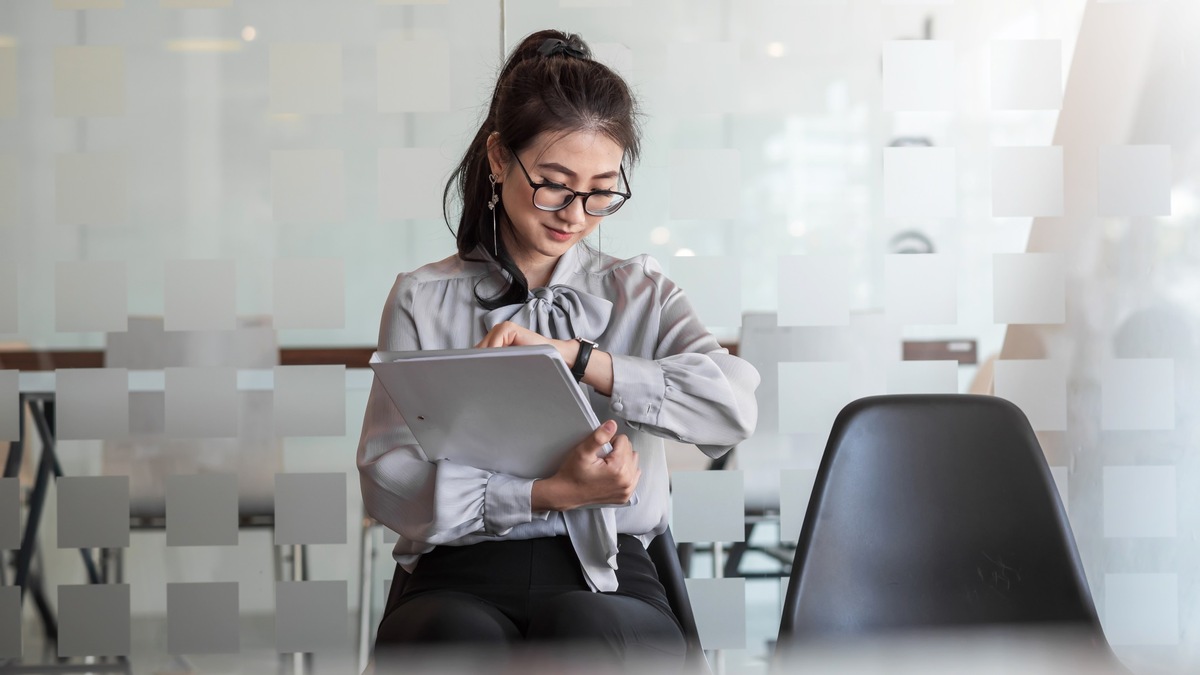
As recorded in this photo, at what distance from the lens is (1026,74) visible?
2.34m

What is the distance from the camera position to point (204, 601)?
231cm

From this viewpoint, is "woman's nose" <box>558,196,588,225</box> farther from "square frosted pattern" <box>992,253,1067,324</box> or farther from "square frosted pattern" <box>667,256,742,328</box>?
"square frosted pattern" <box>992,253,1067,324</box>

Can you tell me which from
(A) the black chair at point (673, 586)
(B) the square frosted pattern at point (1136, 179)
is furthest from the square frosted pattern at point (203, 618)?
(B) the square frosted pattern at point (1136, 179)

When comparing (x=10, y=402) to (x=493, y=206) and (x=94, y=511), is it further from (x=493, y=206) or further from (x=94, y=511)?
(x=493, y=206)

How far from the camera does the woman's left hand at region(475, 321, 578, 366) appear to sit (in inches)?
52.3

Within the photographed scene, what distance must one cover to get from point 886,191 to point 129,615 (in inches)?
74.0

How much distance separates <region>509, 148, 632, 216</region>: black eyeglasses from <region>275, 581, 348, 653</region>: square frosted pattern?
3.89 feet

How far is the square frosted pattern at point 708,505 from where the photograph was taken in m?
2.29

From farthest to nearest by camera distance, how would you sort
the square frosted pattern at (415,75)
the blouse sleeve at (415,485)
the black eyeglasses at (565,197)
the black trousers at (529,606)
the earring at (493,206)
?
1. the square frosted pattern at (415,75)
2. the earring at (493,206)
3. the black eyeglasses at (565,197)
4. the blouse sleeve at (415,485)
5. the black trousers at (529,606)

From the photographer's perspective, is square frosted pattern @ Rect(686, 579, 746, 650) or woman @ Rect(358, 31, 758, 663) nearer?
woman @ Rect(358, 31, 758, 663)

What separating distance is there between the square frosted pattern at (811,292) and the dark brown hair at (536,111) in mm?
794

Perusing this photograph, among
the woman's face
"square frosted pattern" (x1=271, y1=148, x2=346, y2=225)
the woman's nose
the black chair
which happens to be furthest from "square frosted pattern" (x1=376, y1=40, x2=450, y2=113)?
the black chair

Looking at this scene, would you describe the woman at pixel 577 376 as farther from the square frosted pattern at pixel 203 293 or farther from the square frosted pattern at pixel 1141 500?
the square frosted pattern at pixel 1141 500

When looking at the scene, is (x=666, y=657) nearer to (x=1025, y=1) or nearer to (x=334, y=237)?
(x=334, y=237)
